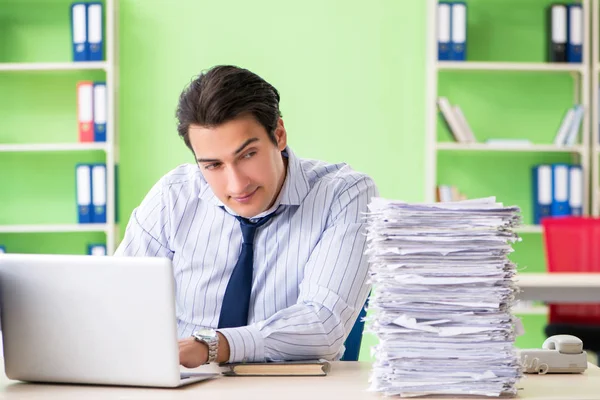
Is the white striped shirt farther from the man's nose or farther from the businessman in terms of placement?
the man's nose

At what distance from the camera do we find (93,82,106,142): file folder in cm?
455

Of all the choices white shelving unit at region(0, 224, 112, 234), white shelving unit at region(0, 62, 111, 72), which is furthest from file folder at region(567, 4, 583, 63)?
white shelving unit at region(0, 224, 112, 234)

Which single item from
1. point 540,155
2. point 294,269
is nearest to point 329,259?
point 294,269

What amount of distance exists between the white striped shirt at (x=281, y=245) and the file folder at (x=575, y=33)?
2809 mm

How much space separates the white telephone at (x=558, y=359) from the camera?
159cm

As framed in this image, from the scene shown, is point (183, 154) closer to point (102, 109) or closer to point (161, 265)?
point (102, 109)

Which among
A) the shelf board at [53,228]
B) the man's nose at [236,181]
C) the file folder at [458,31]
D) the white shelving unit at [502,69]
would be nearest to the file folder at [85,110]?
→ the shelf board at [53,228]

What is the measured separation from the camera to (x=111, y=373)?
1438 mm

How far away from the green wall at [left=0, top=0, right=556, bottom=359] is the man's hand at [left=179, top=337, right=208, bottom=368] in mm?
3259

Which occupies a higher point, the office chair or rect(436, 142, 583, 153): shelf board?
rect(436, 142, 583, 153): shelf board

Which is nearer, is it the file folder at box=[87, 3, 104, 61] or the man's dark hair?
the man's dark hair

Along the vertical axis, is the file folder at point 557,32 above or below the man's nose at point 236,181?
above

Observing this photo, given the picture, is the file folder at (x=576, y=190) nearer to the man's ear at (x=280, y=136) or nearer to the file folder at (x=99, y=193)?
the file folder at (x=99, y=193)

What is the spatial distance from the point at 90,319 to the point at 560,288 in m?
1.98
